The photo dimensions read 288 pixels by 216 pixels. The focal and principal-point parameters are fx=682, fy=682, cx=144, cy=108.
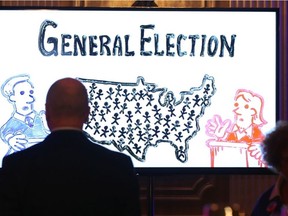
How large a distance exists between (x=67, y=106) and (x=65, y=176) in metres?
0.21

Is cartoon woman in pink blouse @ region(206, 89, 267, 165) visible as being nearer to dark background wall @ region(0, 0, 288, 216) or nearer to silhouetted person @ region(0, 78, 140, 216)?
dark background wall @ region(0, 0, 288, 216)

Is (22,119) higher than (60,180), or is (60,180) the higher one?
(22,119)

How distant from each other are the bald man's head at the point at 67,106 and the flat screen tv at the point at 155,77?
1.47 meters

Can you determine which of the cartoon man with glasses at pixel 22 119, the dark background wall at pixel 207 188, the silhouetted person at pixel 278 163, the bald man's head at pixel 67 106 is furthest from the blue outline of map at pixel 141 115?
the bald man's head at pixel 67 106

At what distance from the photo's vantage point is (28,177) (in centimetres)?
205

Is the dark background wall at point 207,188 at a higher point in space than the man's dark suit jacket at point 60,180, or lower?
lower

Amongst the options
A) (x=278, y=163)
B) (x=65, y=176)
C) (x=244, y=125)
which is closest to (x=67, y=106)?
(x=65, y=176)

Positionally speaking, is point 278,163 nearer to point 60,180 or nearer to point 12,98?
point 60,180

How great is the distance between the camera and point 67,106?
210 cm

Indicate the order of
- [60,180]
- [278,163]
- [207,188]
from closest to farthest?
[60,180] → [278,163] → [207,188]

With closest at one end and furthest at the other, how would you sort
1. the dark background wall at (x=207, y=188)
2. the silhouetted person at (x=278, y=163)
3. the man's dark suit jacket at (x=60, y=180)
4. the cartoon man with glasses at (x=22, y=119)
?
1. the man's dark suit jacket at (x=60, y=180)
2. the silhouetted person at (x=278, y=163)
3. the cartoon man with glasses at (x=22, y=119)
4. the dark background wall at (x=207, y=188)

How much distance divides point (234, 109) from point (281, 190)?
119 cm

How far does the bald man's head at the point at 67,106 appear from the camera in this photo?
6.87 feet

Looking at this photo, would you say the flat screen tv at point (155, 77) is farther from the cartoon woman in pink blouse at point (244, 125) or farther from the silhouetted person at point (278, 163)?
the silhouetted person at point (278, 163)
